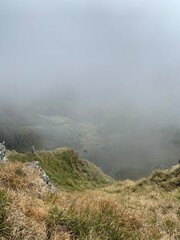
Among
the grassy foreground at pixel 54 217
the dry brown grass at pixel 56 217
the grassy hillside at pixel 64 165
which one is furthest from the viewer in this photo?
the grassy hillside at pixel 64 165

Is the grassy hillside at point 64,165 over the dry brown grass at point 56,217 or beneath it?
over

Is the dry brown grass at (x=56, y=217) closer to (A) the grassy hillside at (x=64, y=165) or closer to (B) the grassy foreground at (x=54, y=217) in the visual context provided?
(B) the grassy foreground at (x=54, y=217)

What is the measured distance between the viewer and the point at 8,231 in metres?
9.04

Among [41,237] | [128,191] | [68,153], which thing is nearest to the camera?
[41,237]

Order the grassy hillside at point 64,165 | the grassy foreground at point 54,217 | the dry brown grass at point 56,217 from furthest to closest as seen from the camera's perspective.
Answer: the grassy hillside at point 64,165 < the dry brown grass at point 56,217 < the grassy foreground at point 54,217

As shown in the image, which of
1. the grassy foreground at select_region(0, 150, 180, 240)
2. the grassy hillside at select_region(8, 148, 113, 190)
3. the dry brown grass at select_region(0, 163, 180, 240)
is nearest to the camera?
the grassy foreground at select_region(0, 150, 180, 240)

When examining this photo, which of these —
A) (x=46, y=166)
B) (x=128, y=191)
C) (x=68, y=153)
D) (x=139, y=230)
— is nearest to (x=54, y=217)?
(x=139, y=230)

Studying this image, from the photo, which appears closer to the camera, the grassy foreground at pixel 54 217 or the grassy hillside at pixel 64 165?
the grassy foreground at pixel 54 217

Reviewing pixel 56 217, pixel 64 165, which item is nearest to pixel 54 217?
pixel 56 217

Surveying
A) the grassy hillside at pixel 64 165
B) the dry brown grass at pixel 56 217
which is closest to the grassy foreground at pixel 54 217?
the dry brown grass at pixel 56 217

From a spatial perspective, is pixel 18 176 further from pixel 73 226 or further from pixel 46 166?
pixel 46 166

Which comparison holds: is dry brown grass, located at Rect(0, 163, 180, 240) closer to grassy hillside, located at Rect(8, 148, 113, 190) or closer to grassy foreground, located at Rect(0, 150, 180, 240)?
grassy foreground, located at Rect(0, 150, 180, 240)

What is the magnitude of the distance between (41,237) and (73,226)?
4.67ft

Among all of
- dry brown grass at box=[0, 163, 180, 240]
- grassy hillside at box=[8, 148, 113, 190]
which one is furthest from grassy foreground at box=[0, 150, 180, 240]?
grassy hillside at box=[8, 148, 113, 190]
